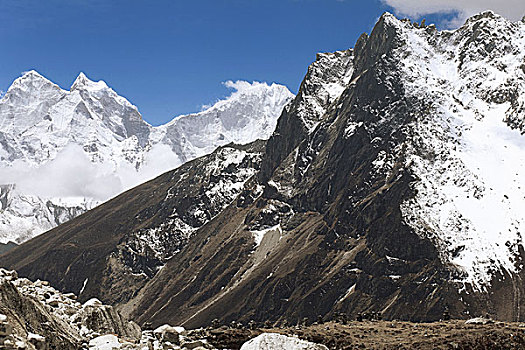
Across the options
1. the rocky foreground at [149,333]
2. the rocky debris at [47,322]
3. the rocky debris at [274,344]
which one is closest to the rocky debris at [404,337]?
the rocky foreground at [149,333]

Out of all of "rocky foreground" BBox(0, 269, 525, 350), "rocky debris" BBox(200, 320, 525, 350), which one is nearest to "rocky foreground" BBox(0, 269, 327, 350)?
"rocky foreground" BBox(0, 269, 525, 350)

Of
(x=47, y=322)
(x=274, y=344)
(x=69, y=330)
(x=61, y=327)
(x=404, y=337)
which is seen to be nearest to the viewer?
(x=47, y=322)

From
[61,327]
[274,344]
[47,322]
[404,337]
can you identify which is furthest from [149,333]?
[404,337]

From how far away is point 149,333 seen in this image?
54938 mm

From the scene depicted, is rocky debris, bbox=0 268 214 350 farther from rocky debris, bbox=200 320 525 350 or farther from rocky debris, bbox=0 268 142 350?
rocky debris, bbox=200 320 525 350

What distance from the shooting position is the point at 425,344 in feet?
204

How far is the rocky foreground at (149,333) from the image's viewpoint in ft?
108

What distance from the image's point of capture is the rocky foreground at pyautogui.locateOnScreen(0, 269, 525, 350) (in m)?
33.0

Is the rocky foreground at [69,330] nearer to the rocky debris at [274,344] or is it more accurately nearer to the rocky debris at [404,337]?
the rocky debris at [274,344]

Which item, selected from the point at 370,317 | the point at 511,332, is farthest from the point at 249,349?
the point at 370,317

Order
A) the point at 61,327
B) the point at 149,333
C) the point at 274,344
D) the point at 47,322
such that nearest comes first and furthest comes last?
the point at 47,322, the point at 61,327, the point at 274,344, the point at 149,333

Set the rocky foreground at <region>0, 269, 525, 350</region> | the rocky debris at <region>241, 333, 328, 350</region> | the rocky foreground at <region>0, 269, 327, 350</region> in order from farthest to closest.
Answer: the rocky debris at <region>241, 333, 328, 350</region>
the rocky foreground at <region>0, 269, 525, 350</region>
the rocky foreground at <region>0, 269, 327, 350</region>

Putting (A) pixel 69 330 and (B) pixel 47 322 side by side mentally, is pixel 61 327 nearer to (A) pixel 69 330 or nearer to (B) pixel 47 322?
(A) pixel 69 330

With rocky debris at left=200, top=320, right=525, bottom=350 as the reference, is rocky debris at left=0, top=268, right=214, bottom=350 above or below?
above
